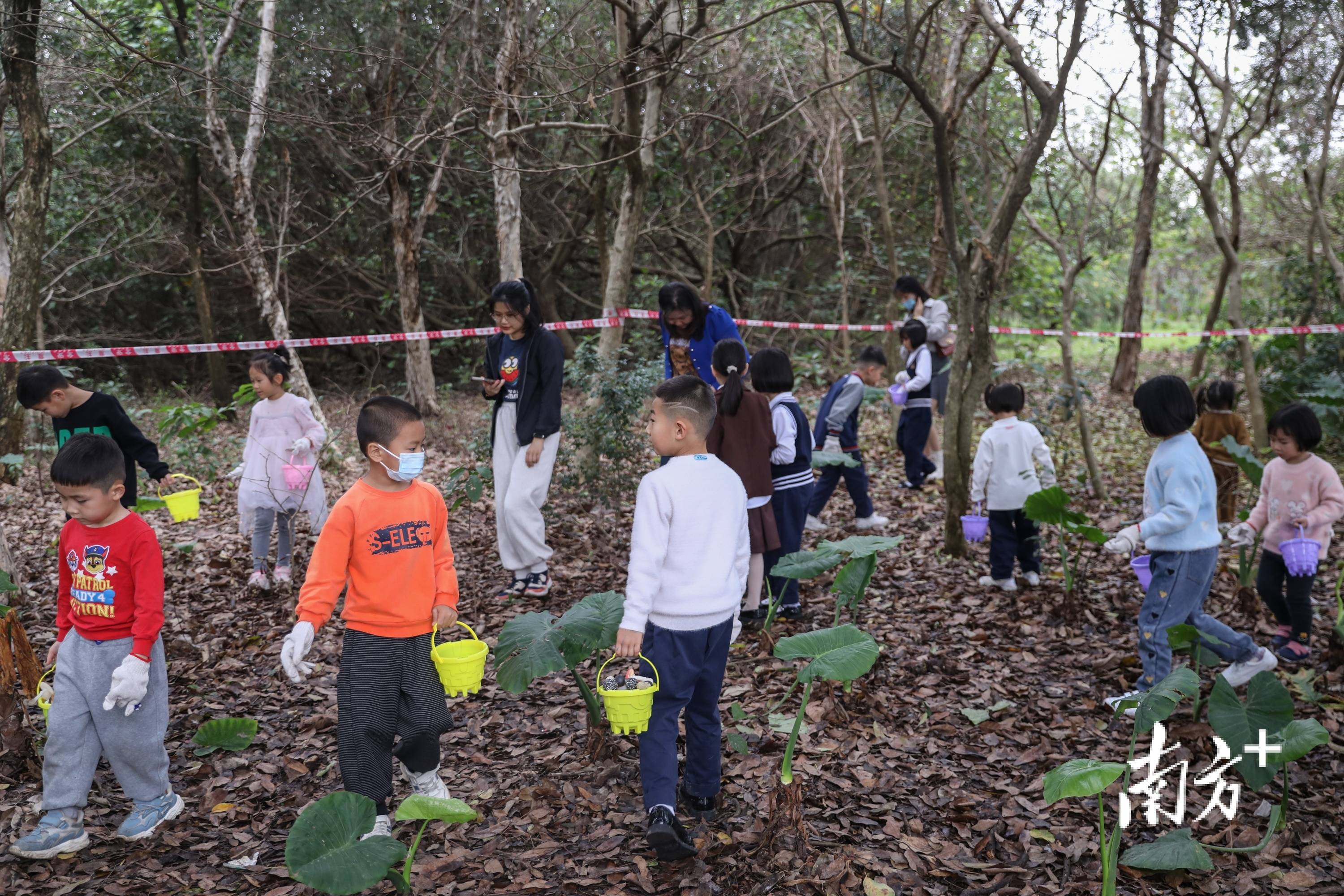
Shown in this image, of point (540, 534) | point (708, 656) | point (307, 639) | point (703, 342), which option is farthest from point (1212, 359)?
point (307, 639)

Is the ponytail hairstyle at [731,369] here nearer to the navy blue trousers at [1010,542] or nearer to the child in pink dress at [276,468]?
the navy blue trousers at [1010,542]

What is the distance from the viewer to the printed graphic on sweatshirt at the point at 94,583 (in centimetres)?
298

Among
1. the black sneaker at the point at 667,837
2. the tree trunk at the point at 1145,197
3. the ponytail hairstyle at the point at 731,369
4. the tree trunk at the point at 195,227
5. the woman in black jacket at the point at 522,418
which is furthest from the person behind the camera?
the tree trunk at the point at 195,227

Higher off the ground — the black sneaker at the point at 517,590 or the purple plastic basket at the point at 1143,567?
the purple plastic basket at the point at 1143,567

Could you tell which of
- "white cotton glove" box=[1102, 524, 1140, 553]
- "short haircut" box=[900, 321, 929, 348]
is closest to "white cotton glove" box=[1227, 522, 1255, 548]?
"white cotton glove" box=[1102, 524, 1140, 553]

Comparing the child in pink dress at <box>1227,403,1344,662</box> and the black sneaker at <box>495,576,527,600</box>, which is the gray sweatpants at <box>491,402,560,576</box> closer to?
the black sneaker at <box>495,576,527,600</box>

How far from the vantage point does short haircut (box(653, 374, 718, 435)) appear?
2953 millimetres

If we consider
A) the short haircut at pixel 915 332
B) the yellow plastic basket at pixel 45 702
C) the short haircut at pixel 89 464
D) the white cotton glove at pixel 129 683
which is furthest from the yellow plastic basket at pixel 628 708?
the short haircut at pixel 915 332

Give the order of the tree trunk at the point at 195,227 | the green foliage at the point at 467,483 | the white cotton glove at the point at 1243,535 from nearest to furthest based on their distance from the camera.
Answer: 1. the white cotton glove at the point at 1243,535
2. the green foliage at the point at 467,483
3. the tree trunk at the point at 195,227

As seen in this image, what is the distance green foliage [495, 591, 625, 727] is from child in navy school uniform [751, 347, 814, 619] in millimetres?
1542

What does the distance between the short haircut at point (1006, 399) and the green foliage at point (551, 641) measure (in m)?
2.94

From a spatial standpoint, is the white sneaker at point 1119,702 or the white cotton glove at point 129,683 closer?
the white cotton glove at point 129,683

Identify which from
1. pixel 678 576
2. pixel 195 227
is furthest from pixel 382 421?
pixel 195 227

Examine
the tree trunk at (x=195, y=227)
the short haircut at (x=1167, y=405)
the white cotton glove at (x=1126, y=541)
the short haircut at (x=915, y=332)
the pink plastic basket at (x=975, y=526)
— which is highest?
the tree trunk at (x=195, y=227)
